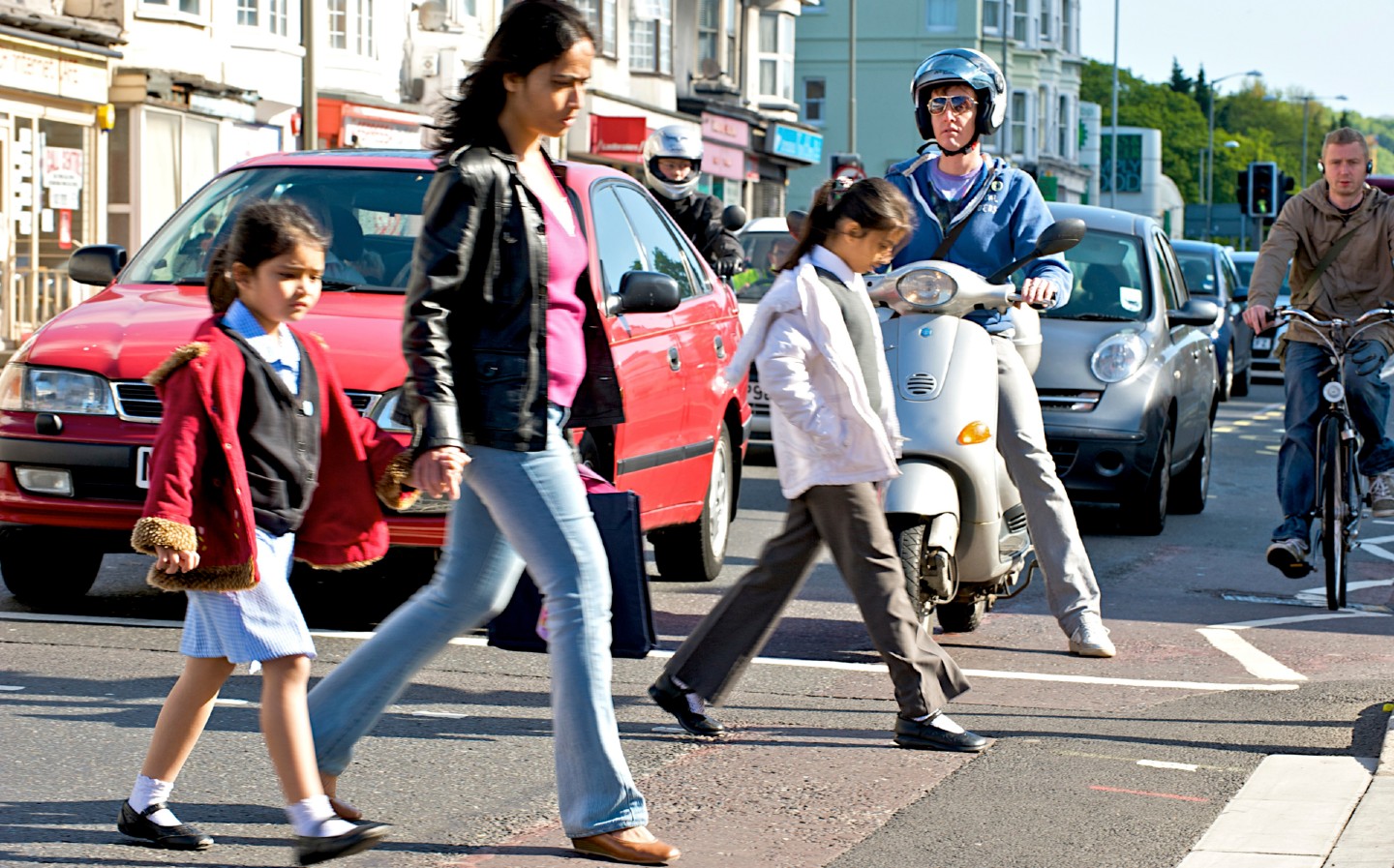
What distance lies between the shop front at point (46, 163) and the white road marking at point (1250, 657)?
65.1 ft

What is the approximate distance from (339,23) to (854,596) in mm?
29321

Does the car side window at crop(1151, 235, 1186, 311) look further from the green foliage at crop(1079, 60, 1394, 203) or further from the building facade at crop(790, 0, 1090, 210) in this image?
the green foliage at crop(1079, 60, 1394, 203)

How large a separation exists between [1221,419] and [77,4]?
1529cm

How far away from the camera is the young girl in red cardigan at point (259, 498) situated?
457 cm

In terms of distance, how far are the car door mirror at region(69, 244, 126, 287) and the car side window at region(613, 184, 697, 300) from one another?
2037mm

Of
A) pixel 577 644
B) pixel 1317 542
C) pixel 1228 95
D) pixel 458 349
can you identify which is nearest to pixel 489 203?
pixel 458 349

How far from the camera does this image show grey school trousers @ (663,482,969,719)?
593 cm

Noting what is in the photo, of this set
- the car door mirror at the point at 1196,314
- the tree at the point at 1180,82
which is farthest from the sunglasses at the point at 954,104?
the tree at the point at 1180,82

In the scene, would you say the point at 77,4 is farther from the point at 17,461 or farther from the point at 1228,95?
the point at 1228,95

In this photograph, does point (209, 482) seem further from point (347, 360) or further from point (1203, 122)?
point (1203, 122)

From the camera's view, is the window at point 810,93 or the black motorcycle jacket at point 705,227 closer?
the black motorcycle jacket at point 705,227

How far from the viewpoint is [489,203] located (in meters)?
4.63

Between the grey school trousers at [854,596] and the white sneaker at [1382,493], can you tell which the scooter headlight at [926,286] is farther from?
the white sneaker at [1382,493]

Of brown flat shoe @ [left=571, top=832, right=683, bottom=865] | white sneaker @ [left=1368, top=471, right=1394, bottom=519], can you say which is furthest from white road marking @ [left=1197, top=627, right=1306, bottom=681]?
brown flat shoe @ [left=571, top=832, right=683, bottom=865]
